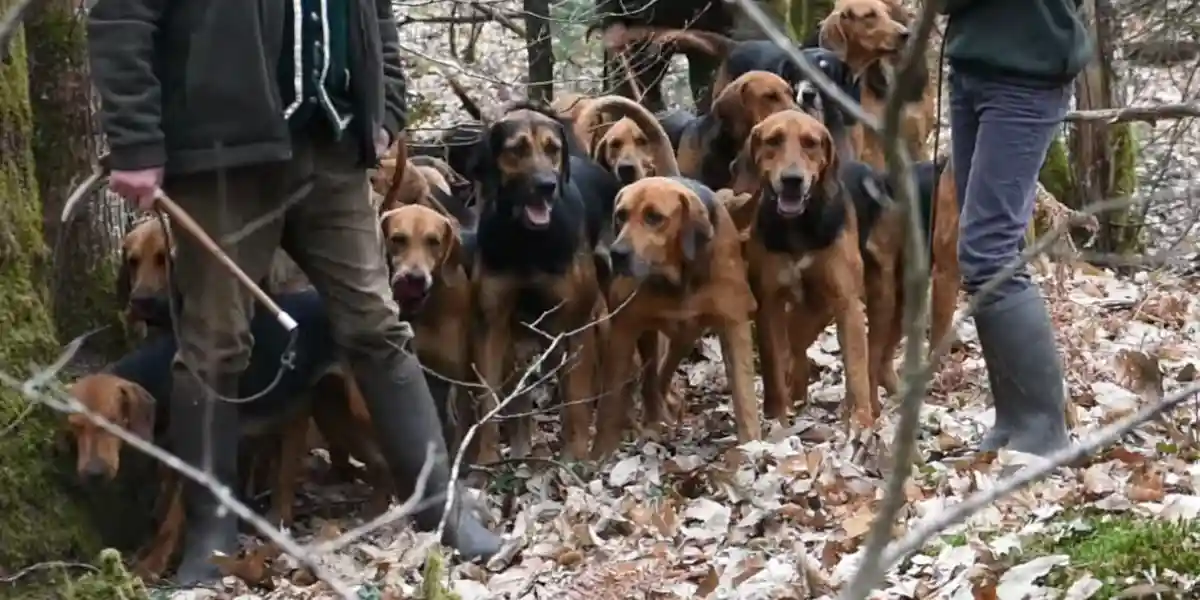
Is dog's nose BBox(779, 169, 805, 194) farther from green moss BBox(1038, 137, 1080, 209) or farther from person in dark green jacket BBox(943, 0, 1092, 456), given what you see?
green moss BBox(1038, 137, 1080, 209)

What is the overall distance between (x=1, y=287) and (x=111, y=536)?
3.20ft

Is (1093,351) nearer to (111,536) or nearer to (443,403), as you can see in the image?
(443,403)

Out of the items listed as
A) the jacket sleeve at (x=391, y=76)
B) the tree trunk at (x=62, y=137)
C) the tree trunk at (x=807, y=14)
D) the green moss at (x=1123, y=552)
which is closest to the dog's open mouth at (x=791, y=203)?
the jacket sleeve at (x=391, y=76)

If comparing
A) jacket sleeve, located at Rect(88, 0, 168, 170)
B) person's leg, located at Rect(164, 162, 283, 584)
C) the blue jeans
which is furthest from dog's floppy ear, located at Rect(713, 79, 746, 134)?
jacket sleeve, located at Rect(88, 0, 168, 170)

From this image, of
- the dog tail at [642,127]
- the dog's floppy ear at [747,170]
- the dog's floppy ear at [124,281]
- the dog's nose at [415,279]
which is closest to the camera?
the dog's floppy ear at [124,281]

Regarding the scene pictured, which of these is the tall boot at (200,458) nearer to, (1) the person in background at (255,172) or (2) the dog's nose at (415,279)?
(1) the person in background at (255,172)

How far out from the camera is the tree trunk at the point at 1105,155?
413 inches

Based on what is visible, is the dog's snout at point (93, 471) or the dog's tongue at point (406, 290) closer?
the dog's snout at point (93, 471)

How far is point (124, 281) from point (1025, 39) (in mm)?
3404

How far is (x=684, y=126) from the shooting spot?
8602 millimetres

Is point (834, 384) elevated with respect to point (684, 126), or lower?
lower

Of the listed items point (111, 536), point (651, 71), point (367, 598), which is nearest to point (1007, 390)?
point (367, 598)

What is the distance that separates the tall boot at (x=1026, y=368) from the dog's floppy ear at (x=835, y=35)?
3.89 metres

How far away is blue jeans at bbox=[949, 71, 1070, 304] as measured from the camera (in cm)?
508
